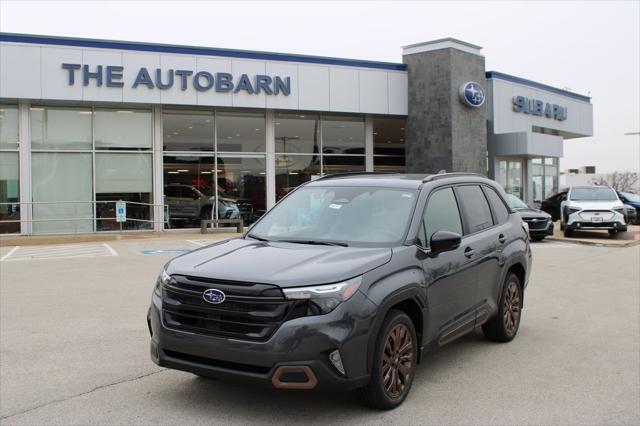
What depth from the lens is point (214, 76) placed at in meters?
21.4

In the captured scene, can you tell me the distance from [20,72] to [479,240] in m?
17.6

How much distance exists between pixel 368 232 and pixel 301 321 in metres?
1.30

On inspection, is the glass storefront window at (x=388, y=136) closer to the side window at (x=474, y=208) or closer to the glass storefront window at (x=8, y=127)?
the glass storefront window at (x=8, y=127)

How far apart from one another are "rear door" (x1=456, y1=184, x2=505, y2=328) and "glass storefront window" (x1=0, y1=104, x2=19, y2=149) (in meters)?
18.2

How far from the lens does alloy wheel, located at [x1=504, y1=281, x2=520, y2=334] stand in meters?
6.50

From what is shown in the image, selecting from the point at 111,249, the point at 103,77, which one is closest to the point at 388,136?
the point at 103,77

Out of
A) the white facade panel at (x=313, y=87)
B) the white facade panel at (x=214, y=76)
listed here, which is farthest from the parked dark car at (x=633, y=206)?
the white facade panel at (x=214, y=76)

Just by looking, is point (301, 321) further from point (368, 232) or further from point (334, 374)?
point (368, 232)

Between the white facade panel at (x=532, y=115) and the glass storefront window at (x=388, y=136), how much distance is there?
14.4 ft

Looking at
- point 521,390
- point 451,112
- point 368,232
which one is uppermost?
point 451,112

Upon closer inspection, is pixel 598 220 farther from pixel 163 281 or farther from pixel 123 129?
pixel 163 281

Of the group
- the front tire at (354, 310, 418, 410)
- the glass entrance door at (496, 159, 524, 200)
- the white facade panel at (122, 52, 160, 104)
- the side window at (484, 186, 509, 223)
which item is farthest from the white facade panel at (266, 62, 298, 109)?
the front tire at (354, 310, 418, 410)

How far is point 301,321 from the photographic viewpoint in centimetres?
399

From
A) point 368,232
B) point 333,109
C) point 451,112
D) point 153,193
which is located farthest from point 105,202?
point 368,232
